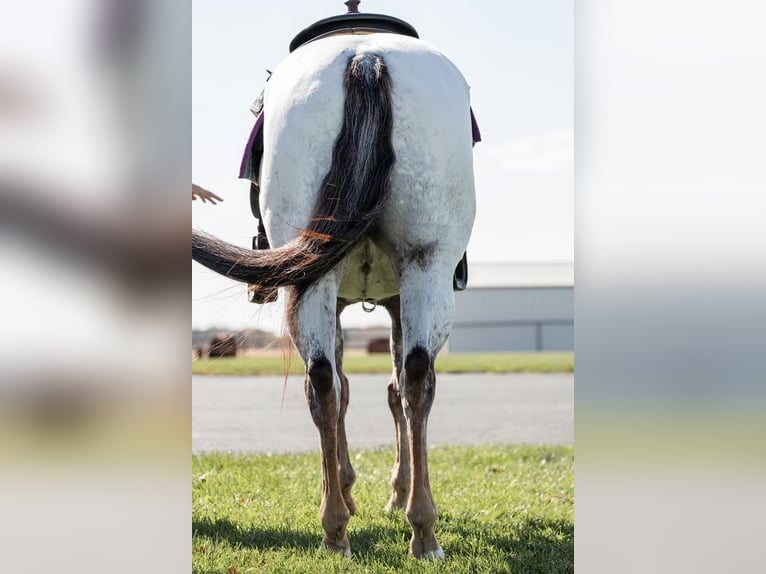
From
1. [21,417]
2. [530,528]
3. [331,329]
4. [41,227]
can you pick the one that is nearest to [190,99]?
[41,227]

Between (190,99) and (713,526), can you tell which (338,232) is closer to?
(190,99)

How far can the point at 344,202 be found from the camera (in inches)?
110

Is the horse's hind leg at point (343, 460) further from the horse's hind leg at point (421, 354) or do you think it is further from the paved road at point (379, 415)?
the paved road at point (379, 415)

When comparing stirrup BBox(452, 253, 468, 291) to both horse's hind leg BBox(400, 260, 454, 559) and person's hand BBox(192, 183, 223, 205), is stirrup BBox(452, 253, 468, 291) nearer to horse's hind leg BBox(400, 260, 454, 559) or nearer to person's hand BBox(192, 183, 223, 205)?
horse's hind leg BBox(400, 260, 454, 559)

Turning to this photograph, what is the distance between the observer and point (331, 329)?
9.64 ft

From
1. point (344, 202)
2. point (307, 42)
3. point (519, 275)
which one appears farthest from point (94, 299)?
point (519, 275)

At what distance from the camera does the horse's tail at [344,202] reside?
2.65 metres

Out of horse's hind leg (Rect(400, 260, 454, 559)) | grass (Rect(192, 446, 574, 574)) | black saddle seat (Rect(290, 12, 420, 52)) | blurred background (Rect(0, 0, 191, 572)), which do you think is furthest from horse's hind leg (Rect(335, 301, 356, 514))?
blurred background (Rect(0, 0, 191, 572))

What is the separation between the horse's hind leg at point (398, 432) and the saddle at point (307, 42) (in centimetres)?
61

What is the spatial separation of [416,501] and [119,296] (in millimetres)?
2092

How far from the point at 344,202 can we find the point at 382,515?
6.66 feet

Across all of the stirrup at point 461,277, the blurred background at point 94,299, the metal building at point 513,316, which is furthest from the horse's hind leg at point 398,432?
the metal building at point 513,316

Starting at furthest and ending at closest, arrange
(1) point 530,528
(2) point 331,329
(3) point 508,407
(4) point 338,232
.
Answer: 1. (3) point 508,407
2. (1) point 530,528
3. (2) point 331,329
4. (4) point 338,232

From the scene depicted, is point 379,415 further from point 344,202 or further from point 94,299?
point 94,299
